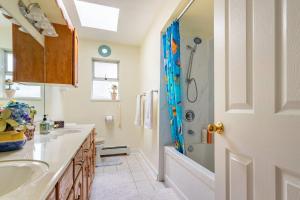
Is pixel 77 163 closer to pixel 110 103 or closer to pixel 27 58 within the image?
pixel 27 58

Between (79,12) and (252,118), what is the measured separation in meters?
2.72

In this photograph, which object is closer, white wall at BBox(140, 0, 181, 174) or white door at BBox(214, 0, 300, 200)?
white door at BBox(214, 0, 300, 200)

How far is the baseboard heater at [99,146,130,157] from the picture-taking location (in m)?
3.43

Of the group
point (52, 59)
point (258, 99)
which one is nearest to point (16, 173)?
point (258, 99)

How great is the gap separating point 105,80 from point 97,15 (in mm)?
1470

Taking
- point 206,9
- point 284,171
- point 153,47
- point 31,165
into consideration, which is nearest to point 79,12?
point 153,47

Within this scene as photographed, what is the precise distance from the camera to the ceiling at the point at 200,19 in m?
2.03

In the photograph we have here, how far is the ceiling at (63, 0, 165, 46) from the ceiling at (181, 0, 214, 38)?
1.39ft

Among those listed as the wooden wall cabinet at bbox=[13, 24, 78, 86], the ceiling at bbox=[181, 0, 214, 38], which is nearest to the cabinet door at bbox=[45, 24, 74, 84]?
the wooden wall cabinet at bbox=[13, 24, 78, 86]

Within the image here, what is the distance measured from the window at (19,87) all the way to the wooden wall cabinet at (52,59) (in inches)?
3.5

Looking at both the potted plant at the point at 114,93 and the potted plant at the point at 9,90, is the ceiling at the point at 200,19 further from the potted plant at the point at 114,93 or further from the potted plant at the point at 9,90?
the potted plant at the point at 9,90

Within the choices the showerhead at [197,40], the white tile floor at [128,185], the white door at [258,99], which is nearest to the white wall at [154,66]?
→ the white tile floor at [128,185]

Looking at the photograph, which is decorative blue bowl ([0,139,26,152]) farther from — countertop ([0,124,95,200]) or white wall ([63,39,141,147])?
white wall ([63,39,141,147])

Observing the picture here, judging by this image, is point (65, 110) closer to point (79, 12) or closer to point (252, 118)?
point (79, 12)
